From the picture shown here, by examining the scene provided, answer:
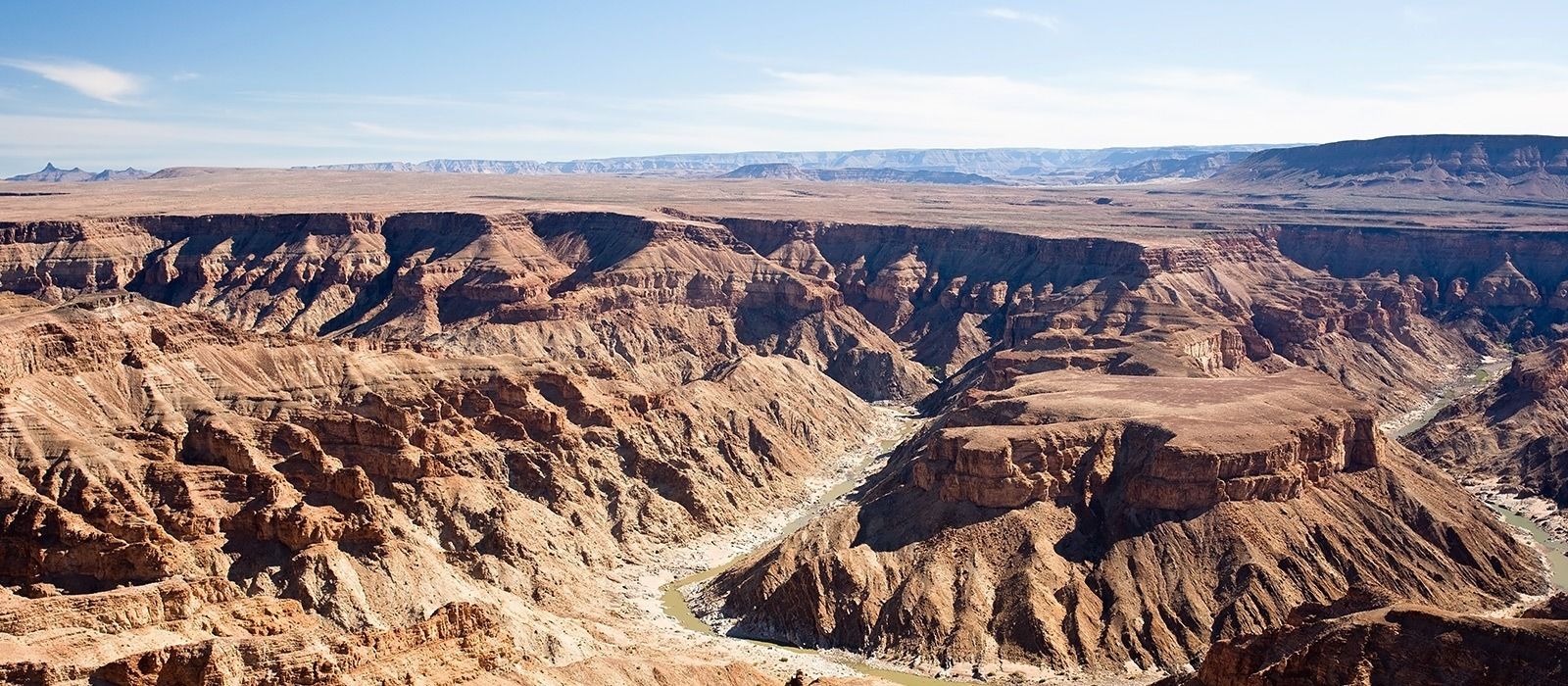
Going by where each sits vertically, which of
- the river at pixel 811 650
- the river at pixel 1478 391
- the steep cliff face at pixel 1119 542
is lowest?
the river at pixel 1478 391

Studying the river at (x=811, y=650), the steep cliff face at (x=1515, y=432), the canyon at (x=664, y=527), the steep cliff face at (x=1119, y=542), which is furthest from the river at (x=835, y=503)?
the steep cliff face at (x=1515, y=432)

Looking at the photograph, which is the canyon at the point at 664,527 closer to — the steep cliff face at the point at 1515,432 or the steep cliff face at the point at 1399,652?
the steep cliff face at the point at 1399,652

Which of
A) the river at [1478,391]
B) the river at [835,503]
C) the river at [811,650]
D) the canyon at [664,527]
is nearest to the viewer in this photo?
the canyon at [664,527]

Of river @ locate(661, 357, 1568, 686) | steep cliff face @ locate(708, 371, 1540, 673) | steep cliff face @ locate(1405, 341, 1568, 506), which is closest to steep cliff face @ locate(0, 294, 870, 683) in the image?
river @ locate(661, 357, 1568, 686)

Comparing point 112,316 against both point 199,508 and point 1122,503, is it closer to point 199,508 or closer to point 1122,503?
point 199,508

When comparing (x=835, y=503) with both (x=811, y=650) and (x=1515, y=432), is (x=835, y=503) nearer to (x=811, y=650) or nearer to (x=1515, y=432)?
(x=811, y=650)

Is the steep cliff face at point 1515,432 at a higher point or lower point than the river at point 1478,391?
higher

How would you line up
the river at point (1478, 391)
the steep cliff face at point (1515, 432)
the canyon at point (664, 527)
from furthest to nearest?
1. the steep cliff face at point (1515, 432)
2. the river at point (1478, 391)
3. the canyon at point (664, 527)

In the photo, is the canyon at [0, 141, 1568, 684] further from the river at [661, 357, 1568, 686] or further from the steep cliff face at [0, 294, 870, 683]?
the river at [661, 357, 1568, 686]
